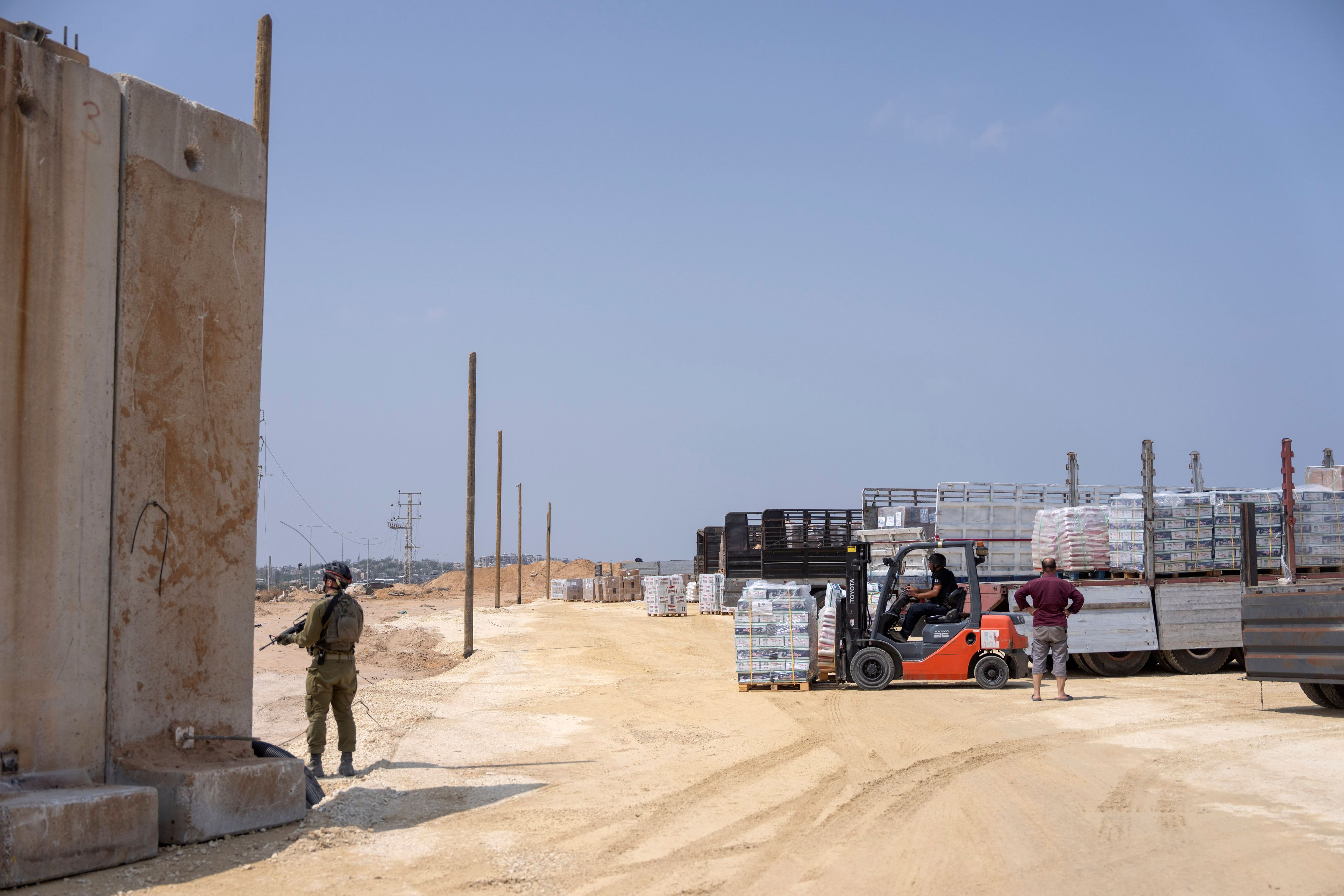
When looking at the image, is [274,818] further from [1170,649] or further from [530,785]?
[1170,649]

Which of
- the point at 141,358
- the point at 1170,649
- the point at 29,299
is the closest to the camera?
the point at 29,299

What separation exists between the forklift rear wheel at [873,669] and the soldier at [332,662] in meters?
7.70

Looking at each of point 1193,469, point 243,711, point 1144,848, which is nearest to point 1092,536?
point 1193,469

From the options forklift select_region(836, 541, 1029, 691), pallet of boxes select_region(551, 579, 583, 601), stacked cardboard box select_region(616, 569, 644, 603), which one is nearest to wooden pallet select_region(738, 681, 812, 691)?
forklift select_region(836, 541, 1029, 691)

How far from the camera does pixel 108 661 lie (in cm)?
650

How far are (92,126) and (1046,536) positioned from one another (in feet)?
48.6

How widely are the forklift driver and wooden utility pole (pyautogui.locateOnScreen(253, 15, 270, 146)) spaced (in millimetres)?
9976

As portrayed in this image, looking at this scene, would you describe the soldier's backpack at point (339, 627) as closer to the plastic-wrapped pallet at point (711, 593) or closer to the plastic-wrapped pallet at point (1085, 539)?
the plastic-wrapped pallet at point (1085, 539)

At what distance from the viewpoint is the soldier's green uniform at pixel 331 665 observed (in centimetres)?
885

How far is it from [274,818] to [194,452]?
243 centimetres

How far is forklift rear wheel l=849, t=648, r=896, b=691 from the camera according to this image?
14781 mm

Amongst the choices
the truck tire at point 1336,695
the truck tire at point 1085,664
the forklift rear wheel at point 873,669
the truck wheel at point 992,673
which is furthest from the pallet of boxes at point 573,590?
the truck tire at point 1336,695

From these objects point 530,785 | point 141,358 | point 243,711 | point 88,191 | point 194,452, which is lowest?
point 530,785

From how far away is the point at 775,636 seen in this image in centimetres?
1502
